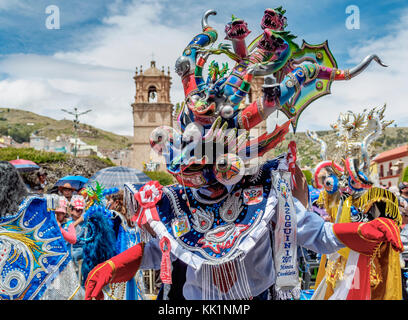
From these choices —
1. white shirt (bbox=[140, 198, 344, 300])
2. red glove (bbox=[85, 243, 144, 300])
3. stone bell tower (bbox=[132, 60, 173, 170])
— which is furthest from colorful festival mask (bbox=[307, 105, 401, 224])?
stone bell tower (bbox=[132, 60, 173, 170])

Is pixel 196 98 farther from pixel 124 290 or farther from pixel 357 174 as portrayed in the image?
pixel 124 290

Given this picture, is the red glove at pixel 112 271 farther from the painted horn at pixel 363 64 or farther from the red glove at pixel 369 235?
the painted horn at pixel 363 64

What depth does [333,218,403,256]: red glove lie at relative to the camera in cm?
217

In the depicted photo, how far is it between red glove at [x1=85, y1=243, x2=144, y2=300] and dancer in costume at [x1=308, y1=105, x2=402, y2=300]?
1.22 m

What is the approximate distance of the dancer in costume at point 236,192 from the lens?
2297mm

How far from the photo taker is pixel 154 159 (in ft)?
8.80

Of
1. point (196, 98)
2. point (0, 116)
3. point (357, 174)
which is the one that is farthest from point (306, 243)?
point (0, 116)

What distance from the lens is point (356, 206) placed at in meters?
2.92

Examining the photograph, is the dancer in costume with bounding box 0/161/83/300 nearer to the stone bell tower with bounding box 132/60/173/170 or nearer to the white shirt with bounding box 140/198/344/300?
the white shirt with bounding box 140/198/344/300

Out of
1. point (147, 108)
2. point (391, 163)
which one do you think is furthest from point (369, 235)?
point (147, 108)

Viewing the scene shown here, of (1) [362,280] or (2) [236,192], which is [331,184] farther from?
(2) [236,192]

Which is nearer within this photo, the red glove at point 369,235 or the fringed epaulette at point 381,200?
the red glove at point 369,235

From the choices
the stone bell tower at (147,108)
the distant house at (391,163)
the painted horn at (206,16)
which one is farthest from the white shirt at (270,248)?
the stone bell tower at (147,108)

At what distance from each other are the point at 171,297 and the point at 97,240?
0.59 m
